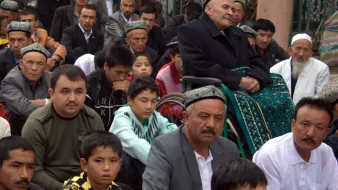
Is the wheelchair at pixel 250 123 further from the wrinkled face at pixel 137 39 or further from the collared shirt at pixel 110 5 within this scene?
the collared shirt at pixel 110 5

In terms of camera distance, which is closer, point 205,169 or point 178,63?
point 205,169

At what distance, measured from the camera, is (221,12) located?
6.70 metres

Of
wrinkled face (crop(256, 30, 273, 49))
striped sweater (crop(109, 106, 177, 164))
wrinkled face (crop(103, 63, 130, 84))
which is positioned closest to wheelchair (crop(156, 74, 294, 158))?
striped sweater (crop(109, 106, 177, 164))

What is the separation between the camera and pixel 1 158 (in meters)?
5.04

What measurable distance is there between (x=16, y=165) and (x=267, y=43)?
566 centimetres

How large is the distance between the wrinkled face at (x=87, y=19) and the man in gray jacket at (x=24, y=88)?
2.90 metres

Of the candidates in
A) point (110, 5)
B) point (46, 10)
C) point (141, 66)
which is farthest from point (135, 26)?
point (46, 10)

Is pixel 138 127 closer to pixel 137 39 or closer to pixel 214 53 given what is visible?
pixel 214 53

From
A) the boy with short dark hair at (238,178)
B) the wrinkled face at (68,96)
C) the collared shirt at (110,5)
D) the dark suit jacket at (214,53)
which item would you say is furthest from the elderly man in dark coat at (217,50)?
the collared shirt at (110,5)

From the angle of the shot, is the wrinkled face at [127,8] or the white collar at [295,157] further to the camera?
the wrinkled face at [127,8]

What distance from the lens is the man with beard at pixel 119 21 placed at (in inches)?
418

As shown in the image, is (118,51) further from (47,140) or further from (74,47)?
(74,47)

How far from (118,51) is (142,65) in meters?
0.84

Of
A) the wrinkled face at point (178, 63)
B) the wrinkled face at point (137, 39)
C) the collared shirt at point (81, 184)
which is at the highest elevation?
the wrinkled face at point (137, 39)
